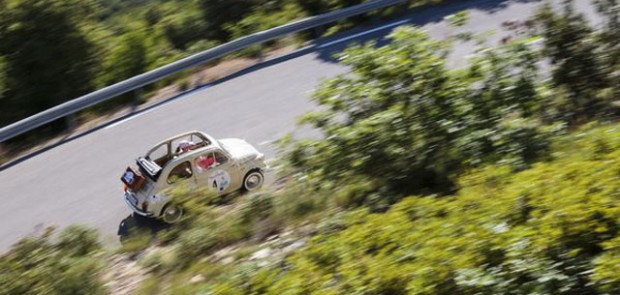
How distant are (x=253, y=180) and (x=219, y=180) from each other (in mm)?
618

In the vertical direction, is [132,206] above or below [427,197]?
below

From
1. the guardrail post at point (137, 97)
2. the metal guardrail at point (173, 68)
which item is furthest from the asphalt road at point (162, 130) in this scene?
the guardrail post at point (137, 97)

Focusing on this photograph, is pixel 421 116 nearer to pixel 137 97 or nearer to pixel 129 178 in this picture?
pixel 129 178

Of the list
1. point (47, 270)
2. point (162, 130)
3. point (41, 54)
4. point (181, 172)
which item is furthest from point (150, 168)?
point (41, 54)

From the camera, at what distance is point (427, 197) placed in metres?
7.38

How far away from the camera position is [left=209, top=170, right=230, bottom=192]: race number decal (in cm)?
1212

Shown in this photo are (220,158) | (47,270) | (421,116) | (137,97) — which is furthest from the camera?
(137,97)

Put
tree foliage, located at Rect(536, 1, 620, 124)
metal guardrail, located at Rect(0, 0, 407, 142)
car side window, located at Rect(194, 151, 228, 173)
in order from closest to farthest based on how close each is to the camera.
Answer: tree foliage, located at Rect(536, 1, 620, 124), car side window, located at Rect(194, 151, 228, 173), metal guardrail, located at Rect(0, 0, 407, 142)

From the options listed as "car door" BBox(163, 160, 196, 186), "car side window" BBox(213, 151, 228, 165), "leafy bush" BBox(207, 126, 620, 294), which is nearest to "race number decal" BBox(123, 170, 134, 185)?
"car door" BBox(163, 160, 196, 186)

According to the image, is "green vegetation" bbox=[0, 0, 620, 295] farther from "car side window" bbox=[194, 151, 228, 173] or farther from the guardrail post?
the guardrail post

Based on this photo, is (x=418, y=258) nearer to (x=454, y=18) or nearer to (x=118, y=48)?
(x=454, y=18)

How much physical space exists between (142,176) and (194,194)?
7.58ft

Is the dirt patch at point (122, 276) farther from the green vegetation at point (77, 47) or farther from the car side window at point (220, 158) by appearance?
the green vegetation at point (77, 47)

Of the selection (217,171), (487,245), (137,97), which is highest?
(137,97)
